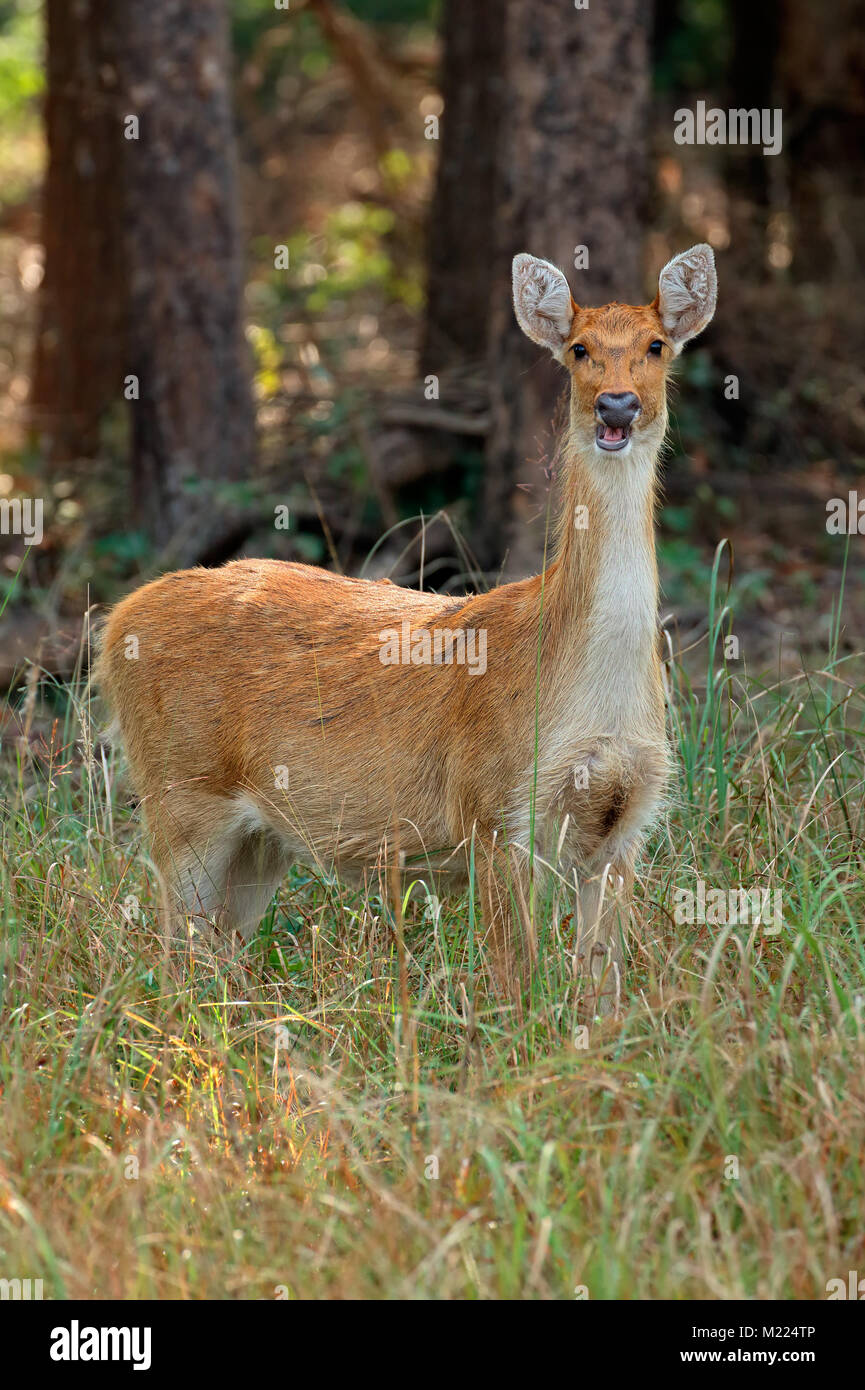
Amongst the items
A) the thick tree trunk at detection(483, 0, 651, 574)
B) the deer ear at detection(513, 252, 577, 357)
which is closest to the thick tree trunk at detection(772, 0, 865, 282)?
the thick tree trunk at detection(483, 0, 651, 574)

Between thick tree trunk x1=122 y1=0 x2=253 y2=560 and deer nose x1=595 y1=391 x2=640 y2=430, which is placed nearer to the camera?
deer nose x1=595 y1=391 x2=640 y2=430

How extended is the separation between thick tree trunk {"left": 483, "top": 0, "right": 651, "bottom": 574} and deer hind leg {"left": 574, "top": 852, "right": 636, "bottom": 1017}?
145 inches

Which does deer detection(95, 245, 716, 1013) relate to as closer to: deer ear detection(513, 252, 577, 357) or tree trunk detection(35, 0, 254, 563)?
deer ear detection(513, 252, 577, 357)

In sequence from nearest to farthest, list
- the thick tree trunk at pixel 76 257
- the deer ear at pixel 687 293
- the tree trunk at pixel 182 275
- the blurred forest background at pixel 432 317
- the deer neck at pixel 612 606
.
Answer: the deer neck at pixel 612 606 < the deer ear at pixel 687 293 < the blurred forest background at pixel 432 317 < the tree trunk at pixel 182 275 < the thick tree trunk at pixel 76 257

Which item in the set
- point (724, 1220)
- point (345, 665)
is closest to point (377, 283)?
Result: point (345, 665)

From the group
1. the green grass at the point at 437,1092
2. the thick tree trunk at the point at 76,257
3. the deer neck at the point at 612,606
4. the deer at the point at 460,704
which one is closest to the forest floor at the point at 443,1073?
the green grass at the point at 437,1092

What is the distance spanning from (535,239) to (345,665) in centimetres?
397

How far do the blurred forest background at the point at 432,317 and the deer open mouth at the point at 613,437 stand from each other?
1.84 meters

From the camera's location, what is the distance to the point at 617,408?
13.7 ft

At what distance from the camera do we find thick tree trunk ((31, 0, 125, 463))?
425 inches

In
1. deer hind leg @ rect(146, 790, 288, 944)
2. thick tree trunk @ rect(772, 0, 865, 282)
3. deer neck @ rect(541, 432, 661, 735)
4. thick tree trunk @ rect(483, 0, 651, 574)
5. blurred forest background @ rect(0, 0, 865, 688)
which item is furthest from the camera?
thick tree trunk @ rect(772, 0, 865, 282)

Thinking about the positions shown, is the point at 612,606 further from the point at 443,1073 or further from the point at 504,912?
the point at 443,1073

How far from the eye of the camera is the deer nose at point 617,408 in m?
4.18

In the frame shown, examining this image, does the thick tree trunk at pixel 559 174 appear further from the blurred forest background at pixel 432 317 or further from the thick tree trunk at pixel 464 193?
the thick tree trunk at pixel 464 193
